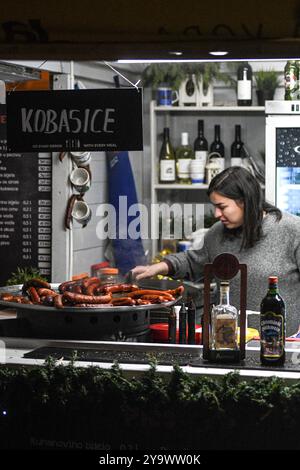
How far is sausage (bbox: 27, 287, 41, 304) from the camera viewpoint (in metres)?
3.88

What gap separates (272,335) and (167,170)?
3.93 metres

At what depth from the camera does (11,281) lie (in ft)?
19.4

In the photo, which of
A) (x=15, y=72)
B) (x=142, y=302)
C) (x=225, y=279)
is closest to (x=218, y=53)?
(x=225, y=279)

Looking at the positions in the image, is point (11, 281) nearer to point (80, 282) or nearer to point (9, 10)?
point (80, 282)

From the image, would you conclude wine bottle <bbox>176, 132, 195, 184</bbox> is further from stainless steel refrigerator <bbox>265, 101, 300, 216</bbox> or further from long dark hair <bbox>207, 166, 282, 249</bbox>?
long dark hair <bbox>207, 166, 282, 249</bbox>

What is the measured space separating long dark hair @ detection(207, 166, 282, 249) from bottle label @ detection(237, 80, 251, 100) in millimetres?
1955

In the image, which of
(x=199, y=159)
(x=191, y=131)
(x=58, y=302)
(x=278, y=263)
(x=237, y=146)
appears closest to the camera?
(x=58, y=302)

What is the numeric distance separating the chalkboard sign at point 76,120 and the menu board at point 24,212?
2.30m

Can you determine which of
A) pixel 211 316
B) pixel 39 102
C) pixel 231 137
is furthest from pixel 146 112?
pixel 211 316

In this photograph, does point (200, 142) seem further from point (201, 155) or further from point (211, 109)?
point (211, 109)

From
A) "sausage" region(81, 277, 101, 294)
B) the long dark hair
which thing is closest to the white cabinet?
the long dark hair

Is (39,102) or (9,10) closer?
(9,10)

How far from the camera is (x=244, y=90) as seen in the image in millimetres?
6898

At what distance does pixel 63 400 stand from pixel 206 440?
23.0 inches
